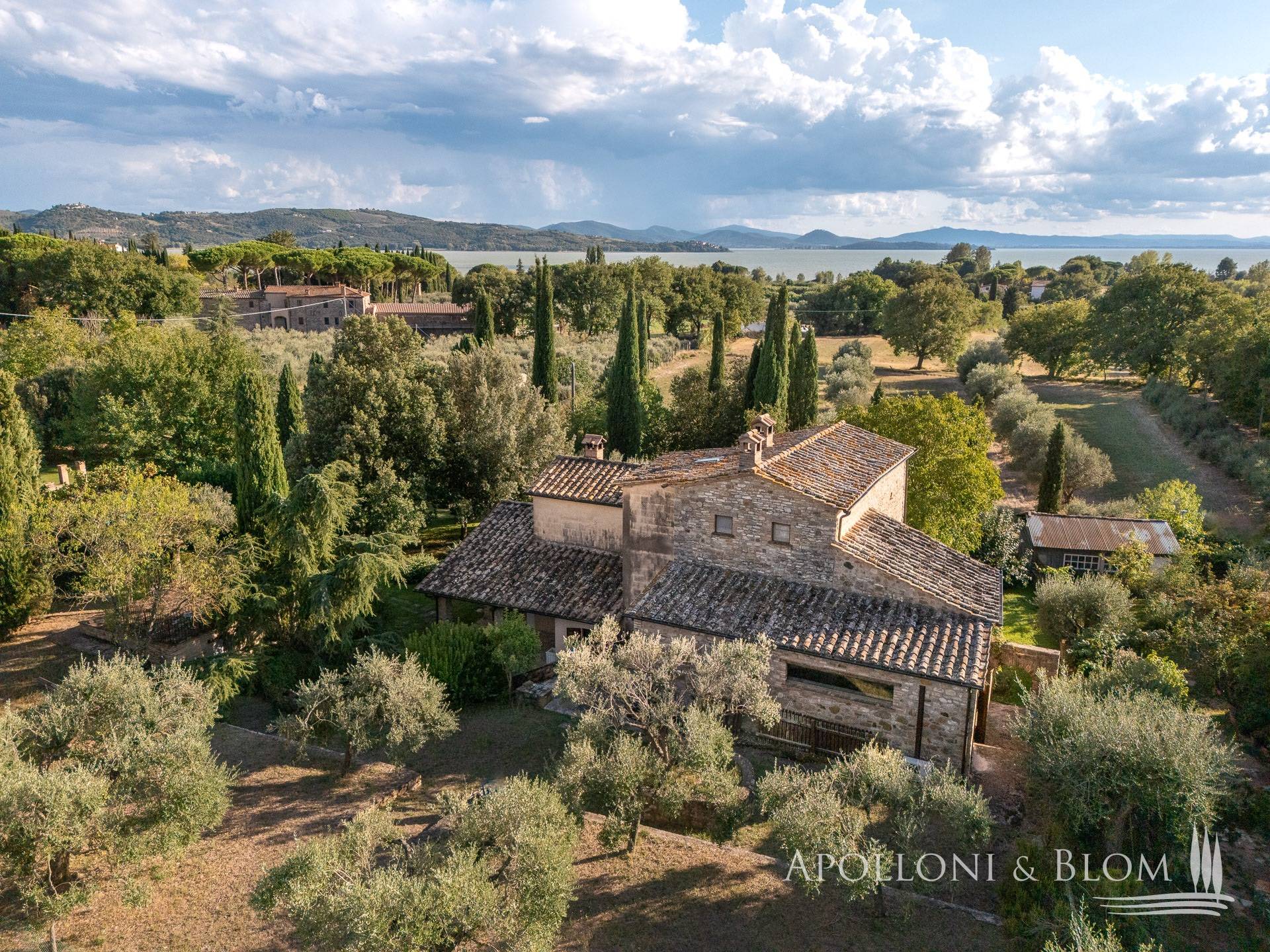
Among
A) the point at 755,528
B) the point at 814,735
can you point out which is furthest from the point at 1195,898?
the point at 755,528

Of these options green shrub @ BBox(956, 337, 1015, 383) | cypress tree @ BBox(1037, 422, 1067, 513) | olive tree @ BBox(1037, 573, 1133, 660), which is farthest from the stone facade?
green shrub @ BBox(956, 337, 1015, 383)

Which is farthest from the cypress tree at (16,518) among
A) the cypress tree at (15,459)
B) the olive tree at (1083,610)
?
the olive tree at (1083,610)

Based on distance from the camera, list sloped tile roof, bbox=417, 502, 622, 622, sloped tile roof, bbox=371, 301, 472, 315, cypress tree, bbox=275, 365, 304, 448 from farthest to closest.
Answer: sloped tile roof, bbox=371, 301, 472, 315
cypress tree, bbox=275, 365, 304, 448
sloped tile roof, bbox=417, 502, 622, 622

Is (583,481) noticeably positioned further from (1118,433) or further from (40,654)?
(1118,433)

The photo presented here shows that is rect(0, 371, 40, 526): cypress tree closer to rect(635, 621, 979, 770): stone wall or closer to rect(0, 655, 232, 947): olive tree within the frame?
rect(0, 655, 232, 947): olive tree

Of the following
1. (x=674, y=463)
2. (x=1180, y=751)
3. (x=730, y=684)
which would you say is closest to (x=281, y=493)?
(x=674, y=463)

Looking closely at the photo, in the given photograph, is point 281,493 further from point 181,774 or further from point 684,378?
point 684,378
